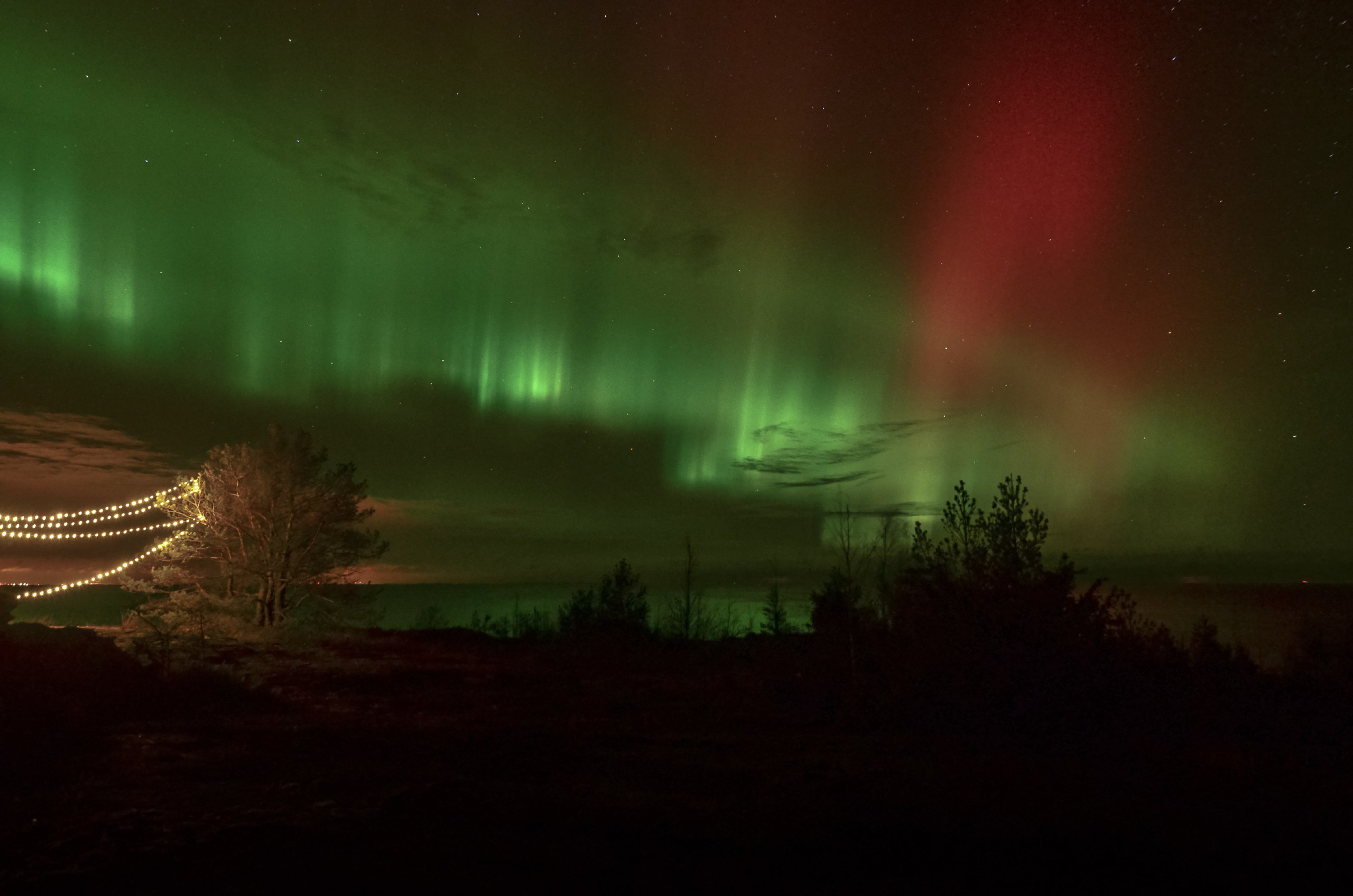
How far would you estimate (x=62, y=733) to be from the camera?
12.3 meters

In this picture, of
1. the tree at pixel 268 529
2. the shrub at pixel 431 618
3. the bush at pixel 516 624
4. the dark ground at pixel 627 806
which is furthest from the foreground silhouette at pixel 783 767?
the shrub at pixel 431 618

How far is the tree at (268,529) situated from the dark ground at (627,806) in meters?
15.7

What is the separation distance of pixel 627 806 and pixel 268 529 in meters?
28.1

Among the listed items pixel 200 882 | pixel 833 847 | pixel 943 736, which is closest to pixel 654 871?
pixel 833 847

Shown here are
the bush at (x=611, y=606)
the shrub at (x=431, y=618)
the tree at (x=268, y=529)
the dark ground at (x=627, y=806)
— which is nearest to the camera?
the dark ground at (x=627, y=806)

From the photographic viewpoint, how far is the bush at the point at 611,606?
4556cm

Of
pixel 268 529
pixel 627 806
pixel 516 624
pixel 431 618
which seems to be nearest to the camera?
pixel 627 806

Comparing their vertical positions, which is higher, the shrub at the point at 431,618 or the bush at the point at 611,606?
the bush at the point at 611,606

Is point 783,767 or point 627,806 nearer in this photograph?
point 627,806

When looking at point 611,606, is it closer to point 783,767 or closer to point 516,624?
Answer: point 516,624

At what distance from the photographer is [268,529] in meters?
31.4

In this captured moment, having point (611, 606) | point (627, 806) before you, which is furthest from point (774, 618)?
point (627, 806)

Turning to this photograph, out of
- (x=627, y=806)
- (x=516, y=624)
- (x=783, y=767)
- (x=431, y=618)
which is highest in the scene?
(x=627, y=806)

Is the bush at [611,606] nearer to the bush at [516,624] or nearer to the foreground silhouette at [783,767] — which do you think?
the bush at [516,624]
